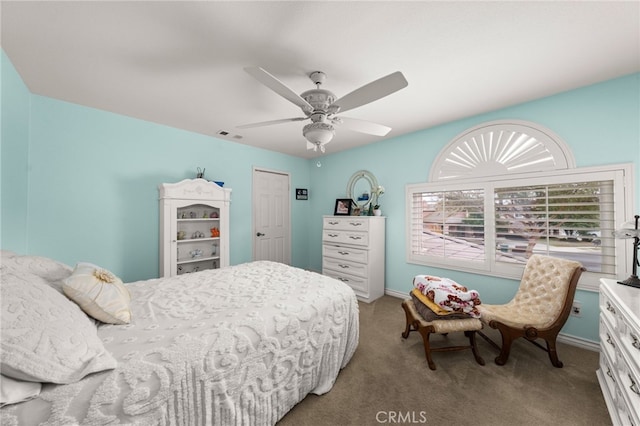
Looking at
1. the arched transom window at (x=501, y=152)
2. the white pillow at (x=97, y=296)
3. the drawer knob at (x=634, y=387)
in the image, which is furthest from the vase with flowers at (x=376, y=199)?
the white pillow at (x=97, y=296)

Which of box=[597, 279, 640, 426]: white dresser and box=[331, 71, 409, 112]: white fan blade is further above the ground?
box=[331, 71, 409, 112]: white fan blade

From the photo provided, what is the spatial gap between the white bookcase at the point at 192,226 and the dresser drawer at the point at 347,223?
159 centimetres

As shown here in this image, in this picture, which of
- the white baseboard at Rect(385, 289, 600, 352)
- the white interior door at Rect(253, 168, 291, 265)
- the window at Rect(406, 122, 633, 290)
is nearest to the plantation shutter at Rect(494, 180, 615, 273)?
the window at Rect(406, 122, 633, 290)

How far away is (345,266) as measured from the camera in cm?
375

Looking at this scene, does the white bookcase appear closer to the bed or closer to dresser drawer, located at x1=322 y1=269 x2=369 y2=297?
the bed

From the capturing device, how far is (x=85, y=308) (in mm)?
1269

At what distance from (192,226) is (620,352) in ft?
13.4

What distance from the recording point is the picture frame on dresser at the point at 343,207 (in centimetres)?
419

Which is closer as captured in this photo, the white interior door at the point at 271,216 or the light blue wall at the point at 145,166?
the light blue wall at the point at 145,166

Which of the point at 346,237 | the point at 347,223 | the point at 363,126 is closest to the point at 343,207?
the point at 347,223

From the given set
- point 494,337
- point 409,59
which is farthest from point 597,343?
point 409,59

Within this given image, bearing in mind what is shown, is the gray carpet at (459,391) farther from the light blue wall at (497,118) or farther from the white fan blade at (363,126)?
the white fan blade at (363,126)

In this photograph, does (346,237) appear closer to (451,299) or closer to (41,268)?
(451,299)

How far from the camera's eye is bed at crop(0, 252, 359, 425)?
0.87 meters
